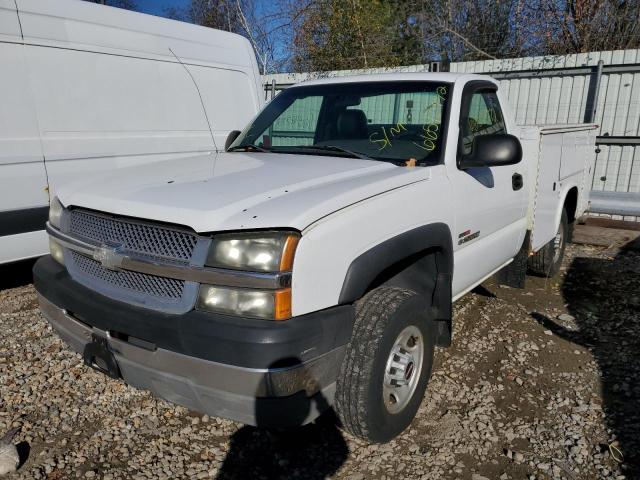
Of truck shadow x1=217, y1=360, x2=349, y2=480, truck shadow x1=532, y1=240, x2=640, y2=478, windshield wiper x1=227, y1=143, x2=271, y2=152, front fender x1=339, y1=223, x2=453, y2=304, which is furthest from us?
windshield wiper x1=227, y1=143, x2=271, y2=152

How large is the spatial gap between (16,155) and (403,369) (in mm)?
3616

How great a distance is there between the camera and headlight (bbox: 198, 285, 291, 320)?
79.7 inches

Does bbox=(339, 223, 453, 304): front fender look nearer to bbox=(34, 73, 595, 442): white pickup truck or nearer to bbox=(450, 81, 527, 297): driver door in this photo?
bbox=(34, 73, 595, 442): white pickup truck

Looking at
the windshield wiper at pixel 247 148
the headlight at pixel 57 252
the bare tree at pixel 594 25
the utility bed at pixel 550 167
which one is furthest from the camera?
the bare tree at pixel 594 25

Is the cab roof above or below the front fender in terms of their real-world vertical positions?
above

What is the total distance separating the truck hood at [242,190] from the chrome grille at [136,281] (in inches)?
10.2

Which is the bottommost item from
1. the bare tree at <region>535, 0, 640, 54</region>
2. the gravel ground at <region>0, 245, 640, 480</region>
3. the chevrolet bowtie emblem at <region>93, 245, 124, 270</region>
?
the gravel ground at <region>0, 245, 640, 480</region>

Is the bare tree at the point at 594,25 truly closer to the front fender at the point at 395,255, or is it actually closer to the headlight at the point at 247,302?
the front fender at the point at 395,255

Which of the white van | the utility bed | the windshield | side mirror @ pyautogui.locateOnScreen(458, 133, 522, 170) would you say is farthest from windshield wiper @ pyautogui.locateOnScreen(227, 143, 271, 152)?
the utility bed

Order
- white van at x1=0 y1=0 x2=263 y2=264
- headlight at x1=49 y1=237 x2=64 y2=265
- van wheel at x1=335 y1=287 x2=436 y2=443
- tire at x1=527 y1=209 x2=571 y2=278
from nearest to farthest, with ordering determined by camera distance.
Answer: van wheel at x1=335 y1=287 x2=436 y2=443
headlight at x1=49 y1=237 x2=64 y2=265
white van at x1=0 y1=0 x2=263 y2=264
tire at x1=527 y1=209 x2=571 y2=278

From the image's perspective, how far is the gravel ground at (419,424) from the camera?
2652mm

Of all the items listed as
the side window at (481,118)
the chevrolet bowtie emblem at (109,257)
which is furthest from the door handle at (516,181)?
the chevrolet bowtie emblem at (109,257)

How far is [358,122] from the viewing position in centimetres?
358

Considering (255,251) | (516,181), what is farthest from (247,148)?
(516,181)
